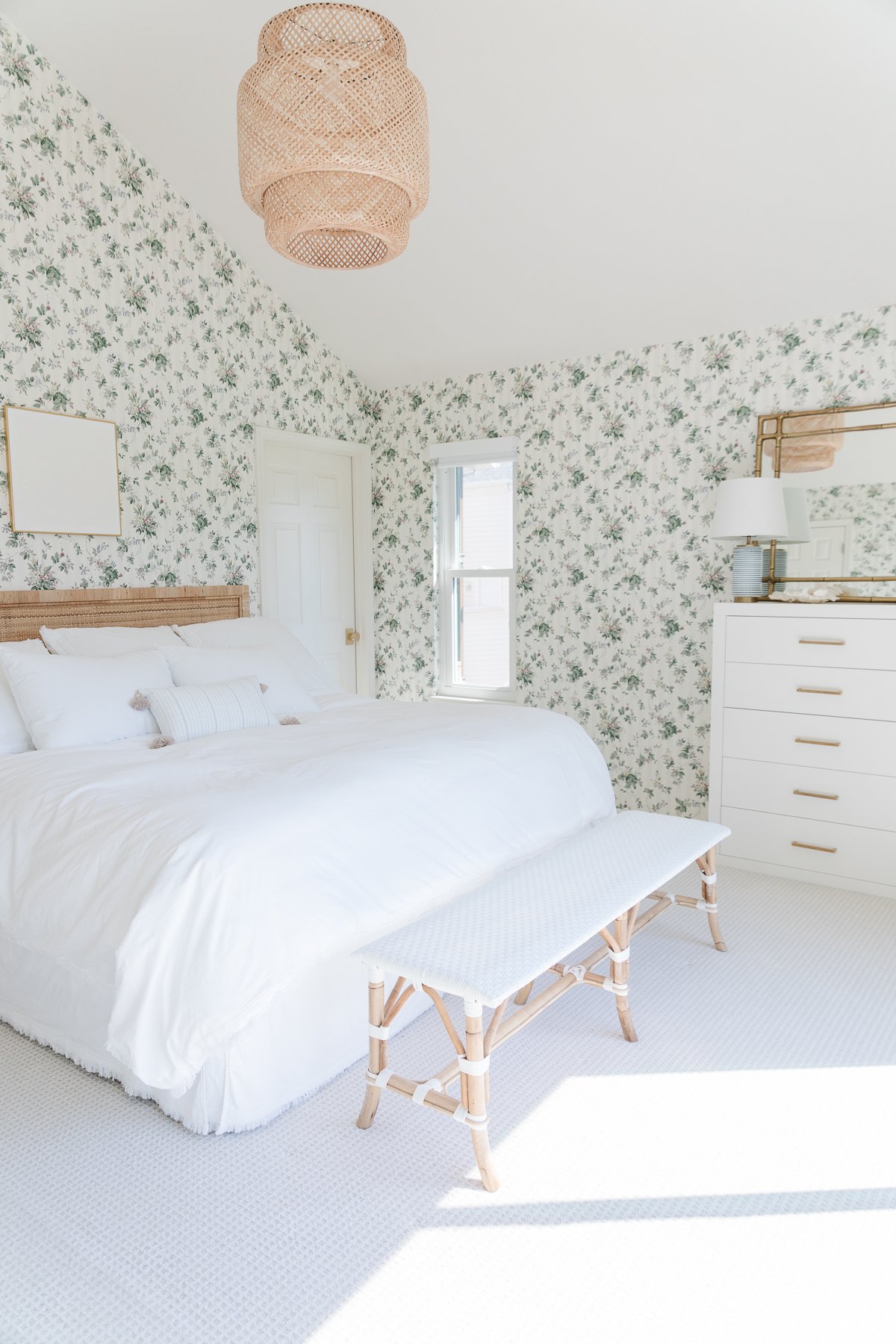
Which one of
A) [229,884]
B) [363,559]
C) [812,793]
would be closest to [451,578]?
[363,559]

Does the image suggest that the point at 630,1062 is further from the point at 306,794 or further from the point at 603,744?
the point at 603,744

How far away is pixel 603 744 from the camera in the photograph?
4.47 metres

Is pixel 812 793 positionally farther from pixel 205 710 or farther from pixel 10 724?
pixel 10 724

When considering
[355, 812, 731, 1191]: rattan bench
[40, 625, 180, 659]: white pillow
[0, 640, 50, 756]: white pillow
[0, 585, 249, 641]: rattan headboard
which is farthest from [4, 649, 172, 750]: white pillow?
[355, 812, 731, 1191]: rattan bench

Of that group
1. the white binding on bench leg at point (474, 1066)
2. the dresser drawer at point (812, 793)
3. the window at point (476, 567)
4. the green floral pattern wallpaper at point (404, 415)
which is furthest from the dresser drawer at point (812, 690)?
the white binding on bench leg at point (474, 1066)

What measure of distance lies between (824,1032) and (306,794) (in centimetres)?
152

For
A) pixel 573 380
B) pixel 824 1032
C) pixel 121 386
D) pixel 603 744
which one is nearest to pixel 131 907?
pixel 824 1032

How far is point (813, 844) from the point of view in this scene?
11.3ft

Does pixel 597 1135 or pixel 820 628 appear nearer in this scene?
pixel 597 1135

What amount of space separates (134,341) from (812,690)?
315 centimetres

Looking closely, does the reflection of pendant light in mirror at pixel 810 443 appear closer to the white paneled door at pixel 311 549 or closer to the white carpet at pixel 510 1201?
the white carpet at pixel 510 1201

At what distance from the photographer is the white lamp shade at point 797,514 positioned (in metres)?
3.72

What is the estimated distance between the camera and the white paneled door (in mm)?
4598

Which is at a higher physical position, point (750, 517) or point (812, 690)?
point (750, 517)
